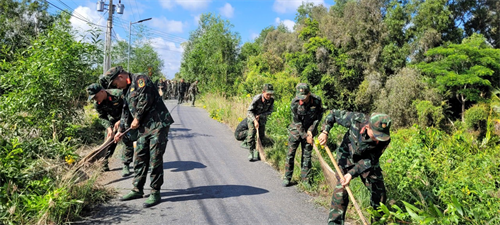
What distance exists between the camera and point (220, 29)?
2145cm

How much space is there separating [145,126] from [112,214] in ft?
4.20

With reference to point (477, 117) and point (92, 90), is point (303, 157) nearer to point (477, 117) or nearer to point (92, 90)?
point (92, 90)

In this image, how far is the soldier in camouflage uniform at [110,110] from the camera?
19.2 feet

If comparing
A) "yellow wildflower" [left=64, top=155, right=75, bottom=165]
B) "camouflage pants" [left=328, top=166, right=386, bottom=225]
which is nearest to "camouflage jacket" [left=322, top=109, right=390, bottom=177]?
"camouflage pants" [left=328, top=166, right=386, bottom=225]

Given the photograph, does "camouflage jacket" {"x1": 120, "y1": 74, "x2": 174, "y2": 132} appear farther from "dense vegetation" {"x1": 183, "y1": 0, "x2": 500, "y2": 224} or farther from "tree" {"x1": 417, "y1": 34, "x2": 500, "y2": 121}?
"tree" {"x1": 417, "y1": 34, "x2": 500, "y2": 121}

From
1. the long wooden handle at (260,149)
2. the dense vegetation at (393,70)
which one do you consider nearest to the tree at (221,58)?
the dense vegetation at (393,70)

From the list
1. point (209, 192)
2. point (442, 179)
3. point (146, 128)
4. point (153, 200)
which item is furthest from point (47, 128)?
point (442, 179)

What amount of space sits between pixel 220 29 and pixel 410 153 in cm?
1794

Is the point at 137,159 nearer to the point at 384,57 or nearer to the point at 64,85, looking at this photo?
the point at 64,85

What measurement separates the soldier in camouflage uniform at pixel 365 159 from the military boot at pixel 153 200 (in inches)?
95.3

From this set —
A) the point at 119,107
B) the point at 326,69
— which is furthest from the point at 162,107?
the point at 326,69

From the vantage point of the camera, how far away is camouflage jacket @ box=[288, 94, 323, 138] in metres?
5.85

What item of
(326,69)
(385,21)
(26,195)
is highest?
(385,21)

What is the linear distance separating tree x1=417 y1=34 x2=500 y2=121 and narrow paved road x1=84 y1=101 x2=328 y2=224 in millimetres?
19620
